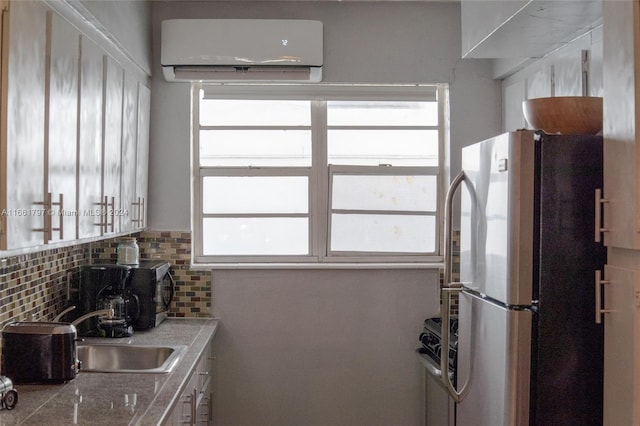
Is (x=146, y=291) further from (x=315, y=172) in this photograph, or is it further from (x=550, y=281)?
(x=550, y=281)

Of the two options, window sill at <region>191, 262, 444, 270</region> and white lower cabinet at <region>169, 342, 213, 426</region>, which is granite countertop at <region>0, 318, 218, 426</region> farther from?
window sill at <region>191, 262, 444, 270</region>

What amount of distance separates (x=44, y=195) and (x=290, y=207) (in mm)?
1831

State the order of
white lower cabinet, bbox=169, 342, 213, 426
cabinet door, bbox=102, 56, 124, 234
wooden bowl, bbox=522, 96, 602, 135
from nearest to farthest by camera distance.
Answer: wooden bowl, bbox=522, 96, 602, 135 < white lower cabinet, bbox=169, 342, 213, 426 < cabinet door, bbox=102, 56, 124, 234

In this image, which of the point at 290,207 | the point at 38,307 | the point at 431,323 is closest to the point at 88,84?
the point at 38,307

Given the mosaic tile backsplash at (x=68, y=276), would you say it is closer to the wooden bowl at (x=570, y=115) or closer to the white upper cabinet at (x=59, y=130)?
the white upper cabinet at (x=59, y=130)

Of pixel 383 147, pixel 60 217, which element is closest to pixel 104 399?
pixel 60 217

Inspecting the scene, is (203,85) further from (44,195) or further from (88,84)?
(44,195)

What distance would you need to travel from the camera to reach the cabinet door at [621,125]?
70.0 inches

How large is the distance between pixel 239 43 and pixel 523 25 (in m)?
1.51

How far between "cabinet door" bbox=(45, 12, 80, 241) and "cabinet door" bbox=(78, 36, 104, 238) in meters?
0.06

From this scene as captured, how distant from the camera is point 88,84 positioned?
2.40 m

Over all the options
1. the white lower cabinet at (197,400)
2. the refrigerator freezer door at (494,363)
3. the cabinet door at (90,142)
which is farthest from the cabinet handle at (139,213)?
the refrigerator freezer door at (494,363)

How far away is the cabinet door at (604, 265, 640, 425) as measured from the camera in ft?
5.87

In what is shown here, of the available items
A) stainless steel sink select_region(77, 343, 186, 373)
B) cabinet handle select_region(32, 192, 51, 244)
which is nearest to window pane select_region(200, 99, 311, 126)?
stainless steel sink select_region(77, 343, 186, 373)
